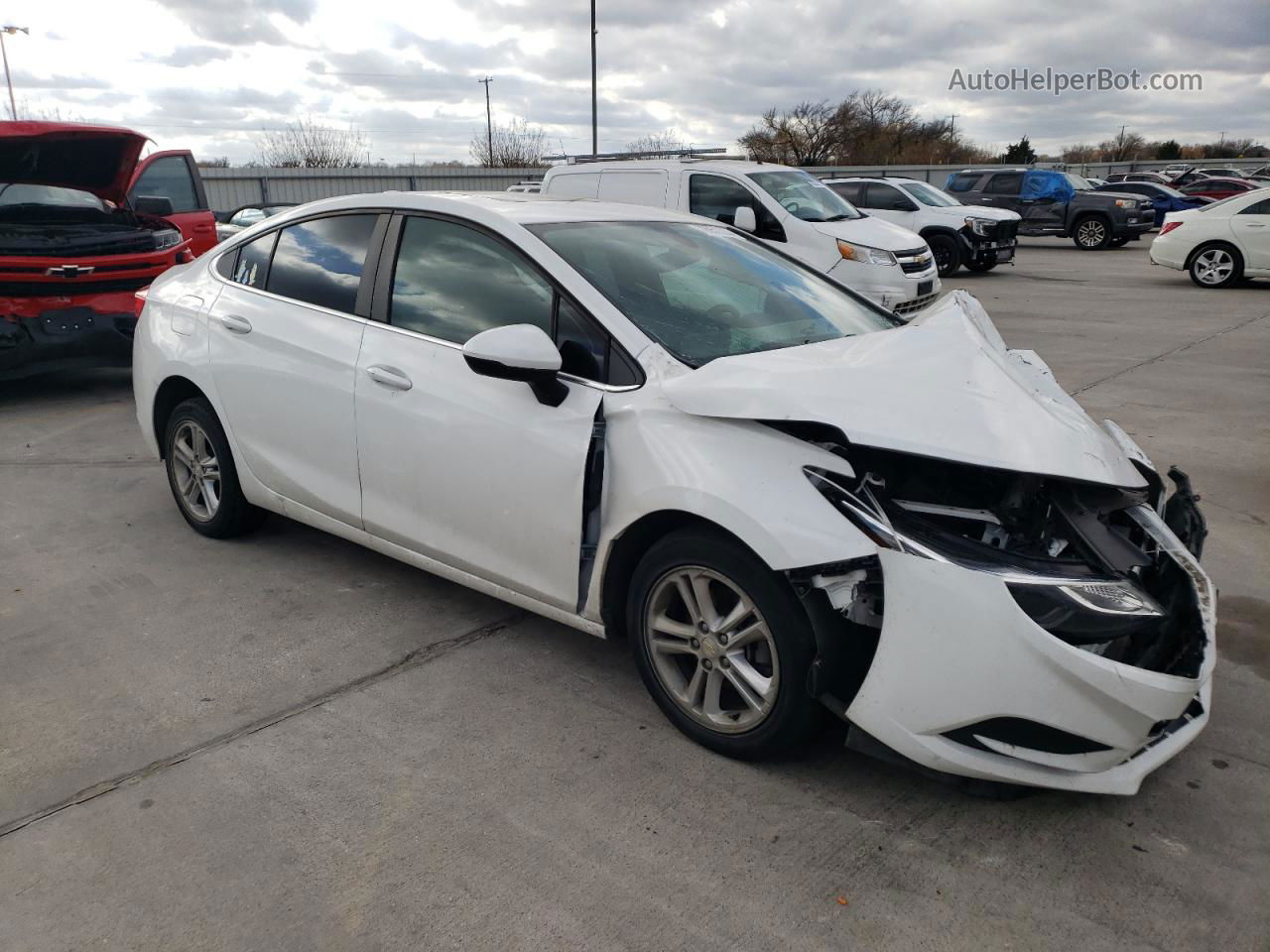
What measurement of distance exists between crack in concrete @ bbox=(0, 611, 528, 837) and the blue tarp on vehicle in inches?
870

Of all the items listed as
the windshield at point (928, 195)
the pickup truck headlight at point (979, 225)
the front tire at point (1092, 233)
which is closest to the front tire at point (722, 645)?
the pickup truck headlight at point (979, 225)

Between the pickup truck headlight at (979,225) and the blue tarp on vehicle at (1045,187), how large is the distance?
609cm

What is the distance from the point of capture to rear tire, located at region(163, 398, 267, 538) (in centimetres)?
446

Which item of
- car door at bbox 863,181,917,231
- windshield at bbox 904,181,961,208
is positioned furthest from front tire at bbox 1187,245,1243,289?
car door at bbox 863,181,917,231

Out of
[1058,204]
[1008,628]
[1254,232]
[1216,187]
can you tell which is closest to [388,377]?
[1008,628]

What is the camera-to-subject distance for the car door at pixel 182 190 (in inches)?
410

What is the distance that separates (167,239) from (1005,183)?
19480mm

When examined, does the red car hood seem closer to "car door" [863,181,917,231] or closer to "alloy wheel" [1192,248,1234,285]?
"car door" [863,181,917,231]

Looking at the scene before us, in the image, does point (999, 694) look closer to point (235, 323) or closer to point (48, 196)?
point (235, 323)

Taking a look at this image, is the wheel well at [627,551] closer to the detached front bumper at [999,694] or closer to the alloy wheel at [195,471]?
the detached front bumper at [999,694]

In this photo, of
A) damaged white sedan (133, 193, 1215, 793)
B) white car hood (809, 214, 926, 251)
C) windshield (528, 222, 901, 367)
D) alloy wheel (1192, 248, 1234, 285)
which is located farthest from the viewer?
alloy wheel (1192, 248, 1234, 285)

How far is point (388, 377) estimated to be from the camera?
11.7 ft

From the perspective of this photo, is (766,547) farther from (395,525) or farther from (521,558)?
(395,525)

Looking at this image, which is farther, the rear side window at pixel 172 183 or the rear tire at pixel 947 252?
the rear tire at pixel 947 252
